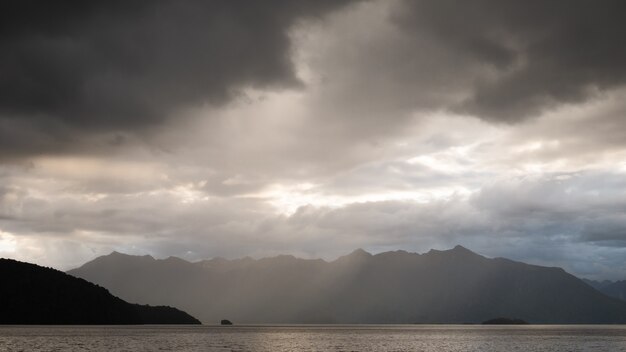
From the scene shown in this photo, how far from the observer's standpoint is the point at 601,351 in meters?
194

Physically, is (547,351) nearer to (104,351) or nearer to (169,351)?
(169,351)

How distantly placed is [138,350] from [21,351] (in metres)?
32.2

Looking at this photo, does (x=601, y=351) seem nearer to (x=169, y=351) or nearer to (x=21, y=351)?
(x=169, y=351)

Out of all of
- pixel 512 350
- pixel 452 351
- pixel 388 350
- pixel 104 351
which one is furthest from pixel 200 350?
pixel 512 350

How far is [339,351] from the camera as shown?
186 m

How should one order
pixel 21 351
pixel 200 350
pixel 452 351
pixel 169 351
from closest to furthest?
pixel 21 351
pixel 169 351
pixel 200 350
pixel 452 351

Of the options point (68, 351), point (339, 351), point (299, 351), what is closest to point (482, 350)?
point (339, 351)

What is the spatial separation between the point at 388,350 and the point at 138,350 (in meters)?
82.2

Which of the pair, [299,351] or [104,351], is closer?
[104,351]

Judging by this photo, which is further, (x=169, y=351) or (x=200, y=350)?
(x=200, y=350)

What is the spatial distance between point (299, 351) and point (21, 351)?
82263 millimetres

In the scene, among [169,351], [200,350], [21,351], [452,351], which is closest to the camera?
[21,351]

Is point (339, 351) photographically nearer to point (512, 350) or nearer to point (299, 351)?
point (299, 351)

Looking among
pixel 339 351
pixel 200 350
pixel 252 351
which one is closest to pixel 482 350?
pixel 339 351
